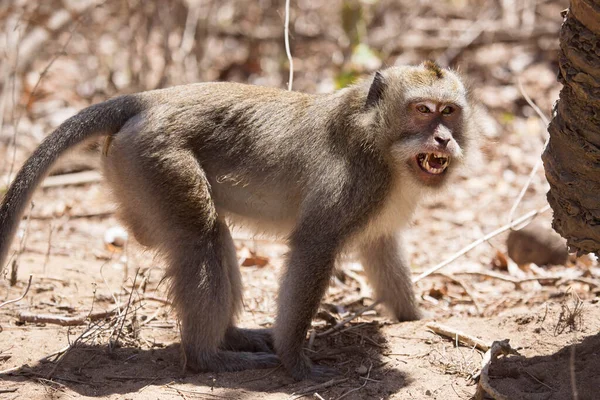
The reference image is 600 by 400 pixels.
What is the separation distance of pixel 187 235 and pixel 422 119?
1.78m

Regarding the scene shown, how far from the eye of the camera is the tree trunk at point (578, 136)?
4016 mm

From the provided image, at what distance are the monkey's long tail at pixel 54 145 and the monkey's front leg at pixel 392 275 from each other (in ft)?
6.94

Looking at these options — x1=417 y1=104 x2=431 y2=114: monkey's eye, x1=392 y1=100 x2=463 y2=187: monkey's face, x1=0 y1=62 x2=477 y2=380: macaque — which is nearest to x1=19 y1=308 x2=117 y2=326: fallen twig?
x1=0 y1=62 x2=477 y2=380: macaque

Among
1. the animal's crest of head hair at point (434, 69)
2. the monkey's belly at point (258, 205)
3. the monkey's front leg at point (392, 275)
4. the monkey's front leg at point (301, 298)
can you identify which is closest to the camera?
the monkey's front leg at point (301, 298)

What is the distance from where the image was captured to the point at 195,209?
510 cm

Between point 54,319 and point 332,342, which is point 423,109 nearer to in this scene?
point 332,342

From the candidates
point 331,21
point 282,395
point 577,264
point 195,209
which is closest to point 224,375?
point 282,395

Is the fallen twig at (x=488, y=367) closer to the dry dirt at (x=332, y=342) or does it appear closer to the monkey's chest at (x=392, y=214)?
the dry dirt at (x=332, y=342)

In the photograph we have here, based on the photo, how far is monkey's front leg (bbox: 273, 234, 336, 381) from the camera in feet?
16.4

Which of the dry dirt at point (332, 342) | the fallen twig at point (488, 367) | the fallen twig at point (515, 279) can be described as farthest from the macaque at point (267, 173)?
the fallen twig at point (515, 279)

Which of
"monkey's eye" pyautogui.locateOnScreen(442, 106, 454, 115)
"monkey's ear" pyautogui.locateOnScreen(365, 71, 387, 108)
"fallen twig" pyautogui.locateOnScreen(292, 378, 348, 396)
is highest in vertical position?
"monkey's ear" pyautogui.locateOnScreen(365, 71, 387, 108)

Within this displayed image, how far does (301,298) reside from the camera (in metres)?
5.05

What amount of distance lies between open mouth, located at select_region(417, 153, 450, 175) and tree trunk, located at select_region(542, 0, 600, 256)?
0.87 metres

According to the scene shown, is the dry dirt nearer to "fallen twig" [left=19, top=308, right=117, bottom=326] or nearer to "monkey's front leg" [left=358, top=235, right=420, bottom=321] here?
"fallen twig" [left=19, top=308, right=117, bottom=326]
